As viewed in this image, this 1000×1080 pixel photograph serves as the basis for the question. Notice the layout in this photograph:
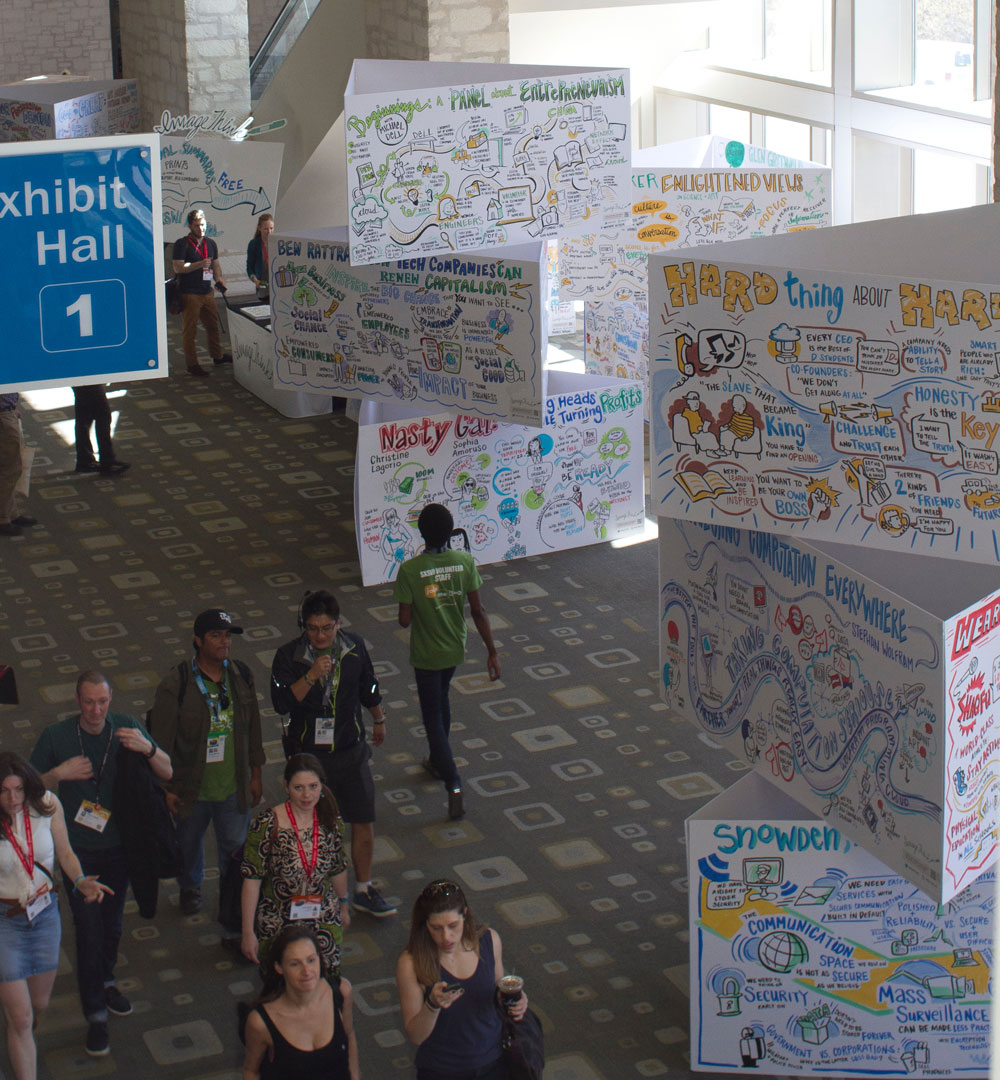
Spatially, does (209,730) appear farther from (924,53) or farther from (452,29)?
(924,53)

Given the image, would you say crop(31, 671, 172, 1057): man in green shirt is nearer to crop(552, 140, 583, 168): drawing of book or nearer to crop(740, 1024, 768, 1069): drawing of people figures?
crop(740, 1024, 768, 1069): drawing of people figures

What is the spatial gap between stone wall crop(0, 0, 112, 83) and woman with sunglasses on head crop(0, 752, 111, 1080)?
928 inches

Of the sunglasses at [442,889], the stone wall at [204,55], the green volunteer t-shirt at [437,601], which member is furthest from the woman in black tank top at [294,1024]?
the stone wall at [204,55]

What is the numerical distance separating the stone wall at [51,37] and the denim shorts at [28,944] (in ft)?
77.7

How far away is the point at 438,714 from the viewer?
22.8 ft

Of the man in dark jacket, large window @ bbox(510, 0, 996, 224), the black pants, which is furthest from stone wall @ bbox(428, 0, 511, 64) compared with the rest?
the man in dark jacket

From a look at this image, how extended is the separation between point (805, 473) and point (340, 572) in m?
5.73

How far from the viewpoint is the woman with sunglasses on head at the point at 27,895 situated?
16.0 ft

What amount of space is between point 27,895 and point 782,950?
8.12 feet

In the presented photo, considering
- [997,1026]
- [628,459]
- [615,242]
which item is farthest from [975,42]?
[997,1026]

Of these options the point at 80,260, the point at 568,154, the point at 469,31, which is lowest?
the point at 80,260

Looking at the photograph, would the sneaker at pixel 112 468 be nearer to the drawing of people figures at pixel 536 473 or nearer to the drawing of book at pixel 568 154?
the drawing of people figures at pixel 536 473

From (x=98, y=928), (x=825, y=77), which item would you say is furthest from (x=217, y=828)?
Answer: (x=825, y=77)

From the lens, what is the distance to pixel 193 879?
6289 mm
